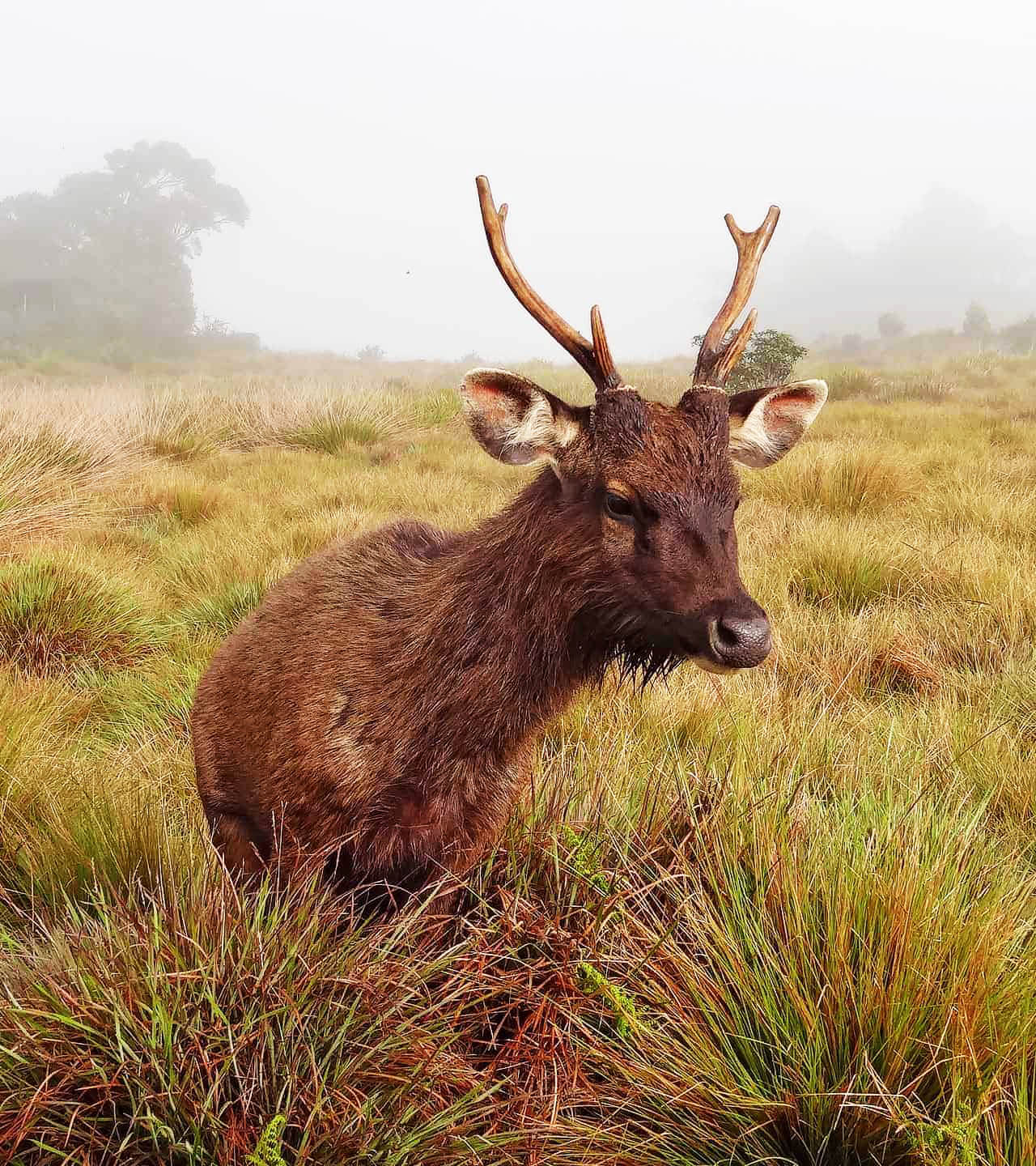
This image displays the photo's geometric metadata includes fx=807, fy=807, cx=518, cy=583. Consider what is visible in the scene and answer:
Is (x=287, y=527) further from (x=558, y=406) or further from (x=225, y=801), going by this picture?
(x=558, y=406)

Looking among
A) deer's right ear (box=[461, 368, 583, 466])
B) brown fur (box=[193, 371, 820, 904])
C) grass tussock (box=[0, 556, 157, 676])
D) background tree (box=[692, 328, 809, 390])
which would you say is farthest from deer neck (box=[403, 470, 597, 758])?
background tree (box=[692, 328, 809, 390])

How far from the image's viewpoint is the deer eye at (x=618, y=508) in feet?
6.09

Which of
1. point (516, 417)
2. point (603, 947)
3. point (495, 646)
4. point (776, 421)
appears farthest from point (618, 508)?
point (603, 947)

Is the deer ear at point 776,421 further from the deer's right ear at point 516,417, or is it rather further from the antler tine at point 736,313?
the deer's right ear at point 516,417

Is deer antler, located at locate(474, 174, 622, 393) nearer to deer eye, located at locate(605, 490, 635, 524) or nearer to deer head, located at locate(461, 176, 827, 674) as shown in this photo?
deer head, located at locate(461, 176, 827, 674)

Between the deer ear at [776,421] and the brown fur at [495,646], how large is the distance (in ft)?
0.87

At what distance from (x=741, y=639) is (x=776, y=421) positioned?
0.90 m

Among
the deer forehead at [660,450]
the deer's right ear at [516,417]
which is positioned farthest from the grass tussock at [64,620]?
the deer forehead at [660,450]

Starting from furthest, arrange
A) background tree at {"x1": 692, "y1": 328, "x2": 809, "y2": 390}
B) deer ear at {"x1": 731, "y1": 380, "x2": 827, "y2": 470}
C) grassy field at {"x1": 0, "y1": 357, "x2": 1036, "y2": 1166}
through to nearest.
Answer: background tree at {"x1": 692, "y1": 328, "x2": 809, "y2": 390}, deer ear at {"x1": 731, "y1": 380, "x2": 827, "y2": 470}, grassy field at {"x1": 0, "y1": 357, "x2": 1036, "y2": 1166}

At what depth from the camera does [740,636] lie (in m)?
1.64

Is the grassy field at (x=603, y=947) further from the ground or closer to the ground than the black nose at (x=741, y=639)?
closer to the ground

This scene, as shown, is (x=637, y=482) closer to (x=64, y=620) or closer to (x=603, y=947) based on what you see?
(x=603, y=947)

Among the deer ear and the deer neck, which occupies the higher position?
the deer ear

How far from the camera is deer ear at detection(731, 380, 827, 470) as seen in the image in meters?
2.20
